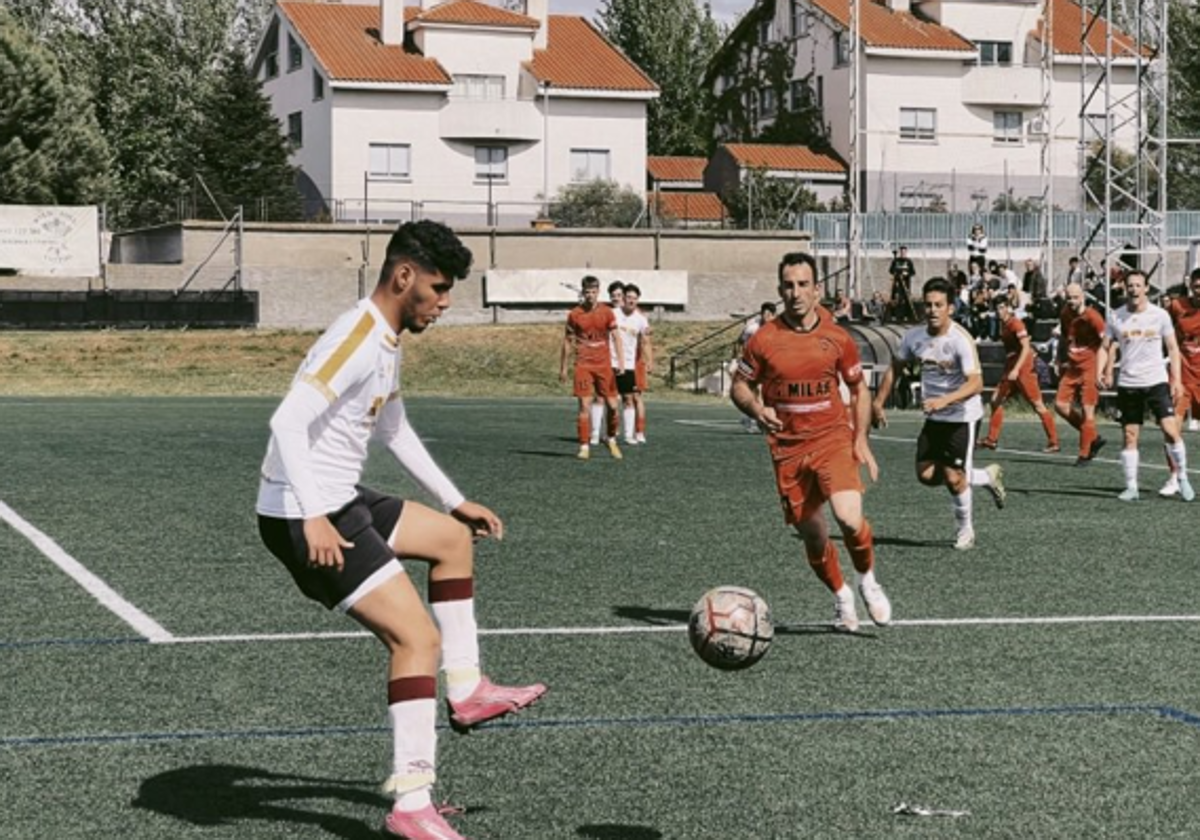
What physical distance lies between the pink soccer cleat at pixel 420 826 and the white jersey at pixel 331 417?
940 millimetres

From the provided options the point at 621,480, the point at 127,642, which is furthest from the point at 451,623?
the point at 621,480

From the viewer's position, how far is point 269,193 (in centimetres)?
5478

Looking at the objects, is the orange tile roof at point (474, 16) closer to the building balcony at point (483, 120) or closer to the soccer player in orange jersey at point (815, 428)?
the building balcony at point (483, 120)

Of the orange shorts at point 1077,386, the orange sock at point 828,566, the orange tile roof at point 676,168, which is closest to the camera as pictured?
the orange sock at point 828,566

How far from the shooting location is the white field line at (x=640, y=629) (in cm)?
961

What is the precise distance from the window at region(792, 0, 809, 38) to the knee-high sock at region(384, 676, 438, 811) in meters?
67.1

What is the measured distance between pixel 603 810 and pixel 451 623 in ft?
2.62

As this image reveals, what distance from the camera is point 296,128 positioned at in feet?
217

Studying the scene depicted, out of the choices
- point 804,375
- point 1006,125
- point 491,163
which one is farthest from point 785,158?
point 804,375

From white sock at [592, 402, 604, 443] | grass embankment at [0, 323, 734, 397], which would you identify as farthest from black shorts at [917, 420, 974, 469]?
grass embankment at [0, 323, 734, 397]

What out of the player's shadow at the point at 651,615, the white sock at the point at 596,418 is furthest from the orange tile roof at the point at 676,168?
the player's shadow at the point at 651,615

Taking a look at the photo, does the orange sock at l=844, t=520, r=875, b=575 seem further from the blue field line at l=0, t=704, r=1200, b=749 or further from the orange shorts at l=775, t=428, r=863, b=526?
the blue field line at l=0, t=704, r=1200, b=749

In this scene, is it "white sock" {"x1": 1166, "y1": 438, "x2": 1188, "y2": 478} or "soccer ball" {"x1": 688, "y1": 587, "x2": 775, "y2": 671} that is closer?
"soccer ball" {"x1": 688, "y1": 587, "x2": 775, "y2": 671}

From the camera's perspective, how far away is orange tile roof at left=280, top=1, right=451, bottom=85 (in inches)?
2466
